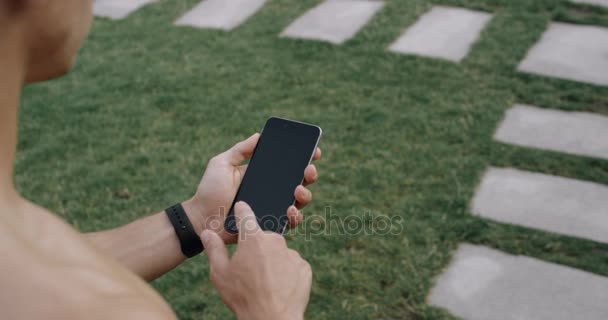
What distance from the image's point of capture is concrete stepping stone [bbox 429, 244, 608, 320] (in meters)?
2.91

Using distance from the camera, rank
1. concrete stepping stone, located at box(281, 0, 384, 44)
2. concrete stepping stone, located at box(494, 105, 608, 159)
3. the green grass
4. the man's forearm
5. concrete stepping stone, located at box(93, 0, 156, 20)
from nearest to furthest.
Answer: the man's forearm → the green grass → concrete stepping stone, located at box(494, 105, 608, 159) → concrete stepping stone, located at box(281, 0, 384, 44) → concrete stepping stone, located at box(93, 0, 156, 20)

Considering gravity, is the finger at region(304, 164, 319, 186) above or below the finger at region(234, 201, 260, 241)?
below

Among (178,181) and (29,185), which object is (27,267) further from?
(29,185)

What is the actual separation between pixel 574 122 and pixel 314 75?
1.74m

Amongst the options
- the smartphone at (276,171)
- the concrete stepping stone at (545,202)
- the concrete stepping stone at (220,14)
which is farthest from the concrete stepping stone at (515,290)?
the concrete stepping stone at (220,14)

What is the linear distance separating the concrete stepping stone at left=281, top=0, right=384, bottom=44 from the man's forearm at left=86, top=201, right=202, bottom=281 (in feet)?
10.5

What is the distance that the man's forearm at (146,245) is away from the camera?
204 centimetres

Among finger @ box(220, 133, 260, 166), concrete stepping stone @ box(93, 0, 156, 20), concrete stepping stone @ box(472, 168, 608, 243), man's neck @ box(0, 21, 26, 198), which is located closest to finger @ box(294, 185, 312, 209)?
finger @ box(220, 133, 260, 166)

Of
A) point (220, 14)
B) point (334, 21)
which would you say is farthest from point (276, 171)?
point (220, 14)

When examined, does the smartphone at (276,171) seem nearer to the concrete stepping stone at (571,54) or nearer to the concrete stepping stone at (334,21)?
the concrete stepping stone at (571,54)

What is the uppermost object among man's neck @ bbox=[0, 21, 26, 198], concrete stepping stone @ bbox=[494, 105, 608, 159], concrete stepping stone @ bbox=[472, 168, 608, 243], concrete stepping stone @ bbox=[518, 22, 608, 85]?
man's neck @ bbox=[0, 21, 26, 198]

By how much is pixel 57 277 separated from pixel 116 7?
5.59 m

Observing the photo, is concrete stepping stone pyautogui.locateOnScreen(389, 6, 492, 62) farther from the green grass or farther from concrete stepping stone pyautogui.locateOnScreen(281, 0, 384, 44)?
concrete stepping stone pyautogui.locateOnScreen(281, 0, 384, 44)

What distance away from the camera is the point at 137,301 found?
3.30 feet
